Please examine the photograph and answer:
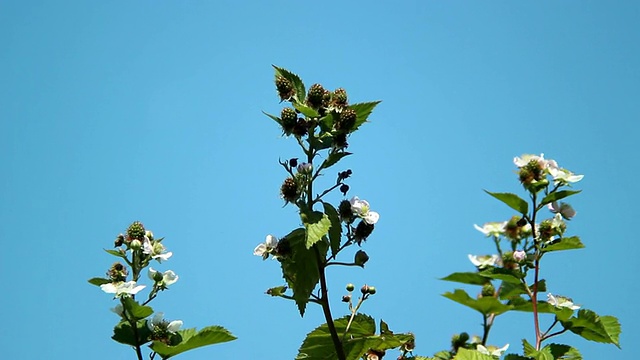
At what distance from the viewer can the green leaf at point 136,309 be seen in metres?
3.87

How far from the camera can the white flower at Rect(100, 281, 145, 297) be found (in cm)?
393

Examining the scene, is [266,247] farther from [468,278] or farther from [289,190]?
[468,278]

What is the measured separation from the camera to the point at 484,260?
362 centimetres

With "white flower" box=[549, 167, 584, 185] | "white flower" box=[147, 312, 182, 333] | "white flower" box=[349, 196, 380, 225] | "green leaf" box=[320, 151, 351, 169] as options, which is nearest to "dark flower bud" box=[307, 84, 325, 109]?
→ "green leaf" box=[320, 151, 351, 169]

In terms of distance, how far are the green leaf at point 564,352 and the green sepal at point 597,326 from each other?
11cm

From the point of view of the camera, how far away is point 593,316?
3.79 meters

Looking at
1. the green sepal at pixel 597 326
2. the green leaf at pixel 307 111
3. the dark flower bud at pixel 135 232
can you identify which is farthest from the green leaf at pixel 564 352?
the dark flower bud at pixel 135 232

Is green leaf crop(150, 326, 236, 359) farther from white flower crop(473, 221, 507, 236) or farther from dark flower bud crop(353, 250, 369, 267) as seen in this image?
white flower crop(473, 221, 507, 236)

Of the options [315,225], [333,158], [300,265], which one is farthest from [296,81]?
[300,265]

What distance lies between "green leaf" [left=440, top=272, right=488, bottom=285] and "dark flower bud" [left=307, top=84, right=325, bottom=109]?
5.22ft

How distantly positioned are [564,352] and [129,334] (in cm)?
227

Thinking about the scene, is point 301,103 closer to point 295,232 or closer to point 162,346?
point 295,232

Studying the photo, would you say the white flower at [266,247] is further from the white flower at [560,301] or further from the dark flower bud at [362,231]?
the white flower at [560,301]

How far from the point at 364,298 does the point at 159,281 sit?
131cm
